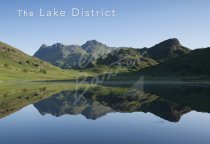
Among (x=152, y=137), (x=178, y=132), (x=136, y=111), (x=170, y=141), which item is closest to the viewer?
(x=170, y=141)

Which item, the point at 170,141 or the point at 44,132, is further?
the point at 44,132

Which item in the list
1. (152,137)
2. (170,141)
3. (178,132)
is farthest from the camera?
(178,132)

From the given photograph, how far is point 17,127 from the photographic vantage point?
36406 millimetres

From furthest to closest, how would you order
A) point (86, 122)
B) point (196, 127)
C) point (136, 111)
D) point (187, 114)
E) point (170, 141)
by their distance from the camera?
1. point (136, 111)
2. point (187, 114)
3. point (86, 122)
4. point (196, 127)
5. point (170, 141)

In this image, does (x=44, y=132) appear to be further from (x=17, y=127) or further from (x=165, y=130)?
(x=165, y=130)

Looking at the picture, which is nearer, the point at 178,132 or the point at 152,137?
the point at 152,137

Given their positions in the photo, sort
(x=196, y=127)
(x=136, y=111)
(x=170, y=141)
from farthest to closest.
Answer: (x=136, y=111) < (x=196, y=127) < (x=170, y=141)

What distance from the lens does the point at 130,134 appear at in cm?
3106

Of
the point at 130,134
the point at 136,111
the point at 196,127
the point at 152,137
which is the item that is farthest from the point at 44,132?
the point at 136,111

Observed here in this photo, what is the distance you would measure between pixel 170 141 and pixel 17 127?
17329 mm

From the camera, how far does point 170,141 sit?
27234 mm

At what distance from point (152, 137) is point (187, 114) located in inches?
722

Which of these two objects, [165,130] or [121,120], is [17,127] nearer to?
[121,120]

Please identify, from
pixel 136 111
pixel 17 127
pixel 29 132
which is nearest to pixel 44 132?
pixel 29 132
